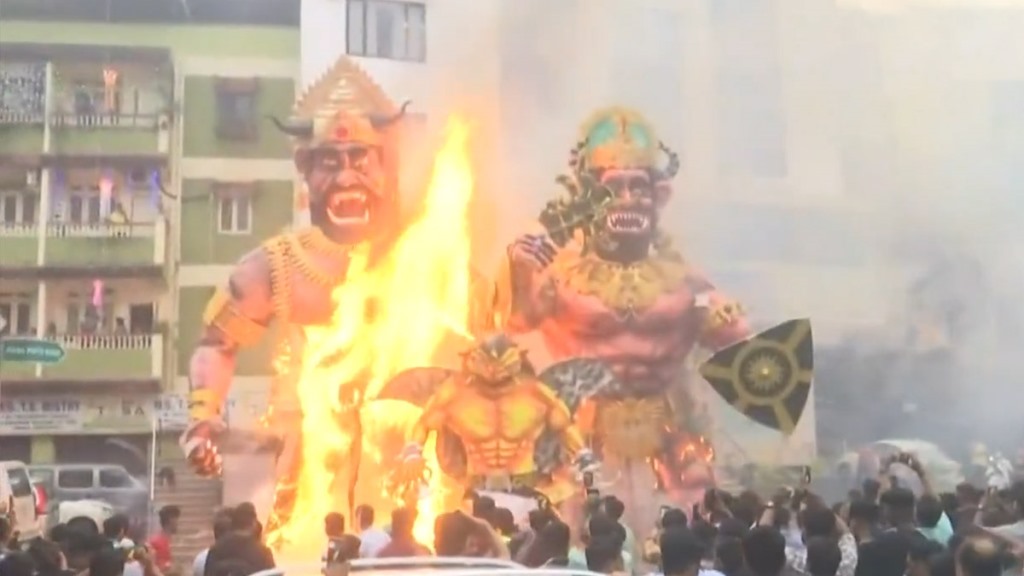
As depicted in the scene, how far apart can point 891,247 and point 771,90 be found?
1612 millimetres

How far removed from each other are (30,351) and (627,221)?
4.39 metres

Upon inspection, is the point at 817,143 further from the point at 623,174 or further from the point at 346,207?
the point at 346,207

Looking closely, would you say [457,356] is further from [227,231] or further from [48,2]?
[48,2]

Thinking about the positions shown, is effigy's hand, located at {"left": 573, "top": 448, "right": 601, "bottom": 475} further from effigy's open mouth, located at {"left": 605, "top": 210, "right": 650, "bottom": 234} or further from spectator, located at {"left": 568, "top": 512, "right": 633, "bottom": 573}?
spectator, located at {"left": 568, "top": 512, "right": 633, "bottom": 573}

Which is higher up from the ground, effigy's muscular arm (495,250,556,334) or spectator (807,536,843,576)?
effigy's muscular arm (495,250,556,334)

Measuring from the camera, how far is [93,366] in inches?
338

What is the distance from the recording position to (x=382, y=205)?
349 inches

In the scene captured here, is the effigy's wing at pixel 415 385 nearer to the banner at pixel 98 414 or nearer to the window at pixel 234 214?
the banner at pixel 98 414

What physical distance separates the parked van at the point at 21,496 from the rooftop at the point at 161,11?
3267 mm

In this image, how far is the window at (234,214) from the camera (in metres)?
8.76

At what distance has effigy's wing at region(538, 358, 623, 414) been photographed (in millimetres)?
8922

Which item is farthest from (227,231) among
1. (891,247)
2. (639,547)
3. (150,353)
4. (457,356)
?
(891,247)

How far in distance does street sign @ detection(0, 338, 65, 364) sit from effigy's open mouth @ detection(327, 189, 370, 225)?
213 centimetres

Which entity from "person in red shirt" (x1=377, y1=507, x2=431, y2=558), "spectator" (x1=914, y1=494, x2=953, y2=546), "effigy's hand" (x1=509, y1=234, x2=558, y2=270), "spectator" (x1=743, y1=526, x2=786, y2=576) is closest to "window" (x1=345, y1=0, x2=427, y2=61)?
"effigy's hand" (x1=509, y1=234, x2=558, y2=270)
